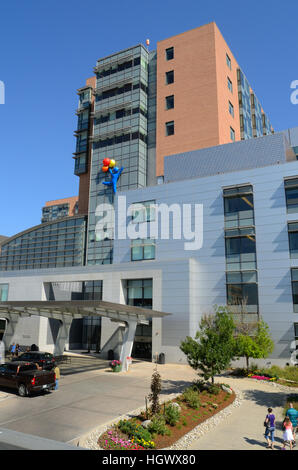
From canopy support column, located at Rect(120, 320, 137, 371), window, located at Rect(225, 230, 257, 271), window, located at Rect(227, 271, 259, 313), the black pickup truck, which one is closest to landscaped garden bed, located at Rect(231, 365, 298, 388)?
window, located at Rect(227, 271, 259, 313)

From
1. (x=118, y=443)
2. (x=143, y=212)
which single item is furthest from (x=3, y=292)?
(x=118, y=443)

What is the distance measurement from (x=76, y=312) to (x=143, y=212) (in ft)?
58.9

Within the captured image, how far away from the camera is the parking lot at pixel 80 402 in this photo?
15077mm

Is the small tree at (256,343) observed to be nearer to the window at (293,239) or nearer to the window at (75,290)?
the window at (293,239)

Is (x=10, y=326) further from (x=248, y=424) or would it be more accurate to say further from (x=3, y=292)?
(x=248, y=424)

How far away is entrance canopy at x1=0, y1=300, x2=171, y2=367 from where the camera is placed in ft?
87.7

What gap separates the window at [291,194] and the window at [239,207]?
3.63 metres

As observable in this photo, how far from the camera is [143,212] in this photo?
44.7 metres

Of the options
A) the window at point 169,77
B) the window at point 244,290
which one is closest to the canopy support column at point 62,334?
the window at point 244,290

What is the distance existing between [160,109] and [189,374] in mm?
44148

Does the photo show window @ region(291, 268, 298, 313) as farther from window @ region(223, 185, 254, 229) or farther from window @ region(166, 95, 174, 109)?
window @ region(166, 95, 174, 109)

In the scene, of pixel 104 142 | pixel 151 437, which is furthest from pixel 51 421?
pixel 104 142
